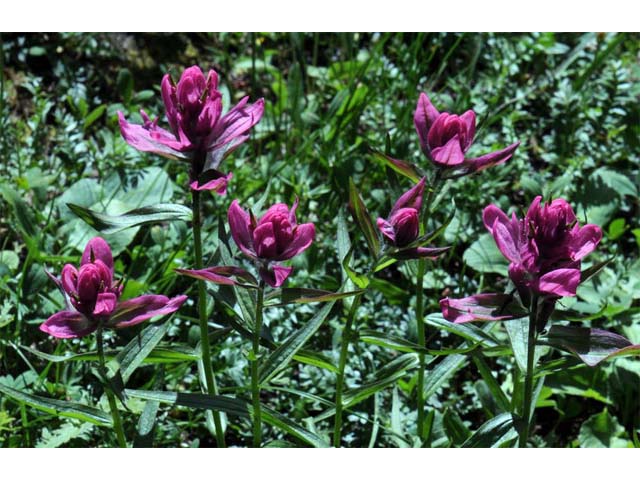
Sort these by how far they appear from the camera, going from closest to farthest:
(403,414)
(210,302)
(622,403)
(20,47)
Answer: (210,302) → (403,414) → (622,403) → (20,47)

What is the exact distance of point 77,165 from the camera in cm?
260

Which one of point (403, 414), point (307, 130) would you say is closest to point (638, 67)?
point (307, 130)

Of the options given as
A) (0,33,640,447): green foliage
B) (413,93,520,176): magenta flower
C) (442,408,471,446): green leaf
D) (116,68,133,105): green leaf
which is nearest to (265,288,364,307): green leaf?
(0,33,640,447): green foliage

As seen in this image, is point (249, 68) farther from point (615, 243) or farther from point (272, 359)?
point (272, 359)

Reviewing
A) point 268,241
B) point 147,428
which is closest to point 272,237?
point 268,241

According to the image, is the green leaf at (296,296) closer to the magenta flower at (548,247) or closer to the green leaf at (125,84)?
the magenta flower at (548,247)

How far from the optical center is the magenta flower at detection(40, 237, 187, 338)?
4.42ft

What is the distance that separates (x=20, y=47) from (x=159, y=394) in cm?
195

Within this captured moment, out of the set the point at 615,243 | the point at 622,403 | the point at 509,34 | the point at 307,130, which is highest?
the point at 509,34

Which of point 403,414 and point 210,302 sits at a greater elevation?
point 210,302

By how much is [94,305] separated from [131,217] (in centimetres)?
17

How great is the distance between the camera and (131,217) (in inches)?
57.4

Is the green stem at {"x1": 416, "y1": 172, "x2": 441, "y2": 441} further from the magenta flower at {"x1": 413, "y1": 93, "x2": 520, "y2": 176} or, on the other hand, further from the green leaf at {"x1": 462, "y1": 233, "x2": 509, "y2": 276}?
the green leaf at {"x1": 462, "y1": 233, "x2": 509, "y2": 276}

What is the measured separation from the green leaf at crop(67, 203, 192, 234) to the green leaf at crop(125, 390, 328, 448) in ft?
0.94
